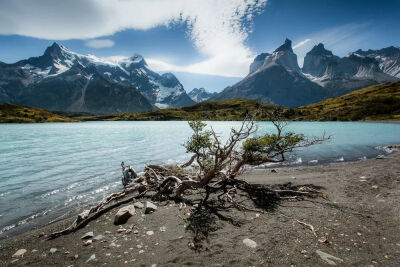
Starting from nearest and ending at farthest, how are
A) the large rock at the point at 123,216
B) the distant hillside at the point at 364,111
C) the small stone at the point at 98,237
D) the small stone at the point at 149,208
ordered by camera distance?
the small stone at the point at 98,237 → the large rock at the point at 123,216 → the small stone at the point at 149,208 → the distant hillside at the point at 364,111

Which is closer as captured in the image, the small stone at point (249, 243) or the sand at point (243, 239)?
the sand at point (243, 239)

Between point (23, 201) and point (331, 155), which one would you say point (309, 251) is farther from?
point (331, 155)

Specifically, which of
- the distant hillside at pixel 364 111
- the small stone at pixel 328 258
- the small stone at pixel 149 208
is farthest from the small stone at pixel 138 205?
the distant hillside at pixel 364 111

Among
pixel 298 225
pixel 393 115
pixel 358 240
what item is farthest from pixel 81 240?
pixel 393 115

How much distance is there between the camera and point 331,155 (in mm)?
36500

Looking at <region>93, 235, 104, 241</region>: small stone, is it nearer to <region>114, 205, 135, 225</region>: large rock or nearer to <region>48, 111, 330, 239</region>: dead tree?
<region>114, 205, 135, 225</region>: large rock

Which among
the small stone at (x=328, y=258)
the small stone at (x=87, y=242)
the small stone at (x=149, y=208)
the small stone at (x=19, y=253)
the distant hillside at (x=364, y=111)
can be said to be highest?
the distant hillside at (x=364, y=111)

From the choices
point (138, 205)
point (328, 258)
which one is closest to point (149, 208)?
point (138, 205)

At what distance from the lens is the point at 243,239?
31.1ft

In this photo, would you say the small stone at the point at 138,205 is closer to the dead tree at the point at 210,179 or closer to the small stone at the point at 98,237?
the dead tree at the point at 210,179

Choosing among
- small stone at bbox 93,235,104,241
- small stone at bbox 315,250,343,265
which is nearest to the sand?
small stone at bbox 315,250,343,265

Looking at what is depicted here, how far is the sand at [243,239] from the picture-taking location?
805 cm

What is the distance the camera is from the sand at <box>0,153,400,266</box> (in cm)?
805

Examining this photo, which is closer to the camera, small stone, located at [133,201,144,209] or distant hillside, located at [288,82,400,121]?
small stone, located at [133,201,144,209]
